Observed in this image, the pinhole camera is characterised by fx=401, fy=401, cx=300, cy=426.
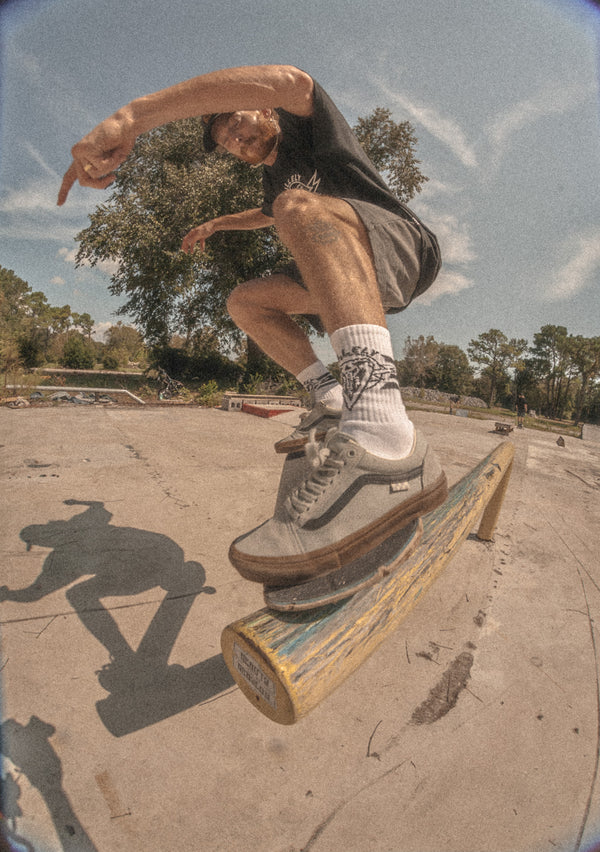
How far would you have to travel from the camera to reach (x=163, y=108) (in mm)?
900

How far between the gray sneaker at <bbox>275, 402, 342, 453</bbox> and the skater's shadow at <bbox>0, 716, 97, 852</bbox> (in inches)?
35.1

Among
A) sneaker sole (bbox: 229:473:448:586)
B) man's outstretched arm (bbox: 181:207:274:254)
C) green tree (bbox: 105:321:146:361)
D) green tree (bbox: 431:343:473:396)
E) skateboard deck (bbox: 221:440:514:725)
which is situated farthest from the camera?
green tree (bbox: 431:343:473:396)

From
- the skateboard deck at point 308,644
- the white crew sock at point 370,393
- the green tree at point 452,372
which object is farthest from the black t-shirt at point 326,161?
the green tree at point 452,372

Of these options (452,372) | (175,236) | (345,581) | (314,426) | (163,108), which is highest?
(452,372)

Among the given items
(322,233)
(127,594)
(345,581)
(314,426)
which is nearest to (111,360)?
(127,594)

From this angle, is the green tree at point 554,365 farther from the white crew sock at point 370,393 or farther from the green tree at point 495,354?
the white crew sock at point 370,393

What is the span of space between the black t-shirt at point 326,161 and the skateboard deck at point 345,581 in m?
1.01

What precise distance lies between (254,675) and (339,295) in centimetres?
81

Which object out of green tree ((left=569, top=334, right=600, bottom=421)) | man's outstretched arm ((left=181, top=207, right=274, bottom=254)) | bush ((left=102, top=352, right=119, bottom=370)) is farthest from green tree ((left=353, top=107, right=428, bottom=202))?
green tree ((left=569, top=334, right=600, bottom=421))

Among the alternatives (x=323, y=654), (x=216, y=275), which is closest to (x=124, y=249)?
(x=216, y=275)

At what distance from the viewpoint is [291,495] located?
88cm

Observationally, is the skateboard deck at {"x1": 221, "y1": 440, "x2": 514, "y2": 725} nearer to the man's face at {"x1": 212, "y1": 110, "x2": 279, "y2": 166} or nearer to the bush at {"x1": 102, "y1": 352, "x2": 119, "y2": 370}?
the man's face at {"x1": 212, "y1": 110, "x2": 279, "y2": 166}

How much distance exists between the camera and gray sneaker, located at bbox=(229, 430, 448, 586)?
783 millimetres

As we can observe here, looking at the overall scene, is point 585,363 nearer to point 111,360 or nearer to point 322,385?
point 111,360
